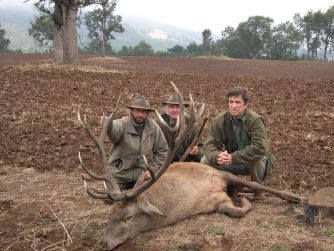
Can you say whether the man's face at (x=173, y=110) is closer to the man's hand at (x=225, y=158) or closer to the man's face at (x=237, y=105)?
the man's face at (x=237, y=105)

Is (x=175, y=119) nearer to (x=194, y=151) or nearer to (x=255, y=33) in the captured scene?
(x=194, y=151)

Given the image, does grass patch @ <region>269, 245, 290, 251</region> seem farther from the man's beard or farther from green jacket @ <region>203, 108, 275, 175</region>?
the man's beard

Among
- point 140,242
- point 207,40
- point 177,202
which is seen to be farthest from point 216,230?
point 207,40

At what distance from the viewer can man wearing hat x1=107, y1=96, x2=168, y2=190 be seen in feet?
20.6

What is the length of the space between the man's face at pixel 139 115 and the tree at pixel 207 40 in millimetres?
71531

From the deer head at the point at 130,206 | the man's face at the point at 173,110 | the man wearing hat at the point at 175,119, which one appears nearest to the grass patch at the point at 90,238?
the deer head at the point at 130,206

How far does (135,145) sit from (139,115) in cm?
42

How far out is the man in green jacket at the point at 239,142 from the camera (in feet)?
19.2

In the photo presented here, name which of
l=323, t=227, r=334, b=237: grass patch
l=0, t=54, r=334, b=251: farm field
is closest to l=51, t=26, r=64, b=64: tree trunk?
l=0, t=54, r=334, b=251: farm field

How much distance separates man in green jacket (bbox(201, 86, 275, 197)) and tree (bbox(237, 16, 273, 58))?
7079 cm

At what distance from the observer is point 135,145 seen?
6348mm

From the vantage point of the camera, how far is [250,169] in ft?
20.5

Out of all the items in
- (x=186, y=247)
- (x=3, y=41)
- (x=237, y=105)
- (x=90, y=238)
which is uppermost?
(x=3, y=41)

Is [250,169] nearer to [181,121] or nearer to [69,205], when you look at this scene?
[181,121]
